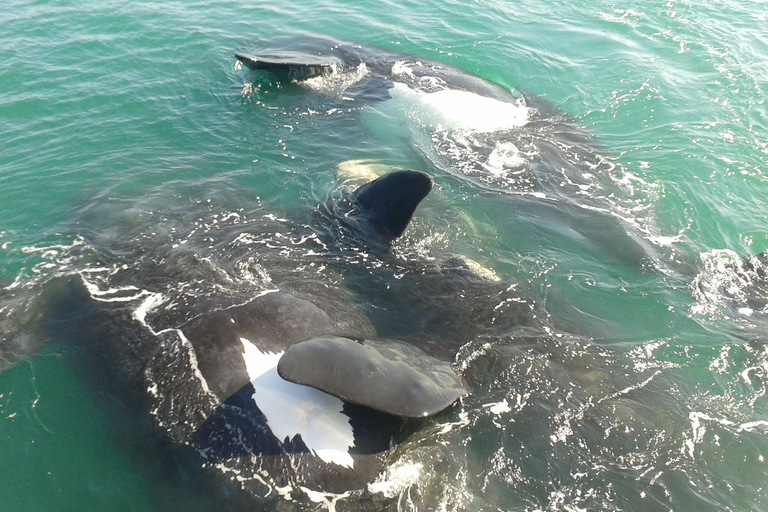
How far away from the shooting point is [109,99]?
44.7ft

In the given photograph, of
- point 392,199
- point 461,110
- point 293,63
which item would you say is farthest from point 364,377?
point 293,63

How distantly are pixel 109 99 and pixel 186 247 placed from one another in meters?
7.53

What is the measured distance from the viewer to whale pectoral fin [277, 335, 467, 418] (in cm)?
A: 501

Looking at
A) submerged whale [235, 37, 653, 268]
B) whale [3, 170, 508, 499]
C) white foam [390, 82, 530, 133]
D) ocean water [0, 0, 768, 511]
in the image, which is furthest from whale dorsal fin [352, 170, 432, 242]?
white foam [390, 82, 530, 133]

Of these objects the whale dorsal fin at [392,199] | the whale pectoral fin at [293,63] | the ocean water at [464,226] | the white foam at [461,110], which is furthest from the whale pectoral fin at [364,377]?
the whale pectoral fin at [293,63]

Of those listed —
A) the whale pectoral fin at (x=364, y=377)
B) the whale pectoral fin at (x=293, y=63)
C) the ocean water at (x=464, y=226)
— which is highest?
the whale pectoral fin at (x=293, y=63)

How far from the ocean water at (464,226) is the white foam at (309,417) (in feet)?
1.60

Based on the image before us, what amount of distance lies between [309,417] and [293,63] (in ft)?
34.6

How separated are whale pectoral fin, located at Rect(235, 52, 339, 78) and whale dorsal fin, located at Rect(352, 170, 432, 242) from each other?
19.3ft

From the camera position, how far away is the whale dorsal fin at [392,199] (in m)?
8.32

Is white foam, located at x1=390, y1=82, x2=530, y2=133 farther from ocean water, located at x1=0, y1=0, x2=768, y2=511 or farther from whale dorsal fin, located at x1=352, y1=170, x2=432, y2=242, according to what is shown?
whale dorsal fin, located at x1=352, y1=170, x2=432, y2=242

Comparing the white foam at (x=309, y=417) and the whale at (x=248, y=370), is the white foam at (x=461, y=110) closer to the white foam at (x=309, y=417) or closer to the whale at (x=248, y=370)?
the whale at (x=248, y=370)

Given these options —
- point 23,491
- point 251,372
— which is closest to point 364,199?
point 251,372

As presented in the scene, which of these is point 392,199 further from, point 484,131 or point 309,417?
point 484,131
